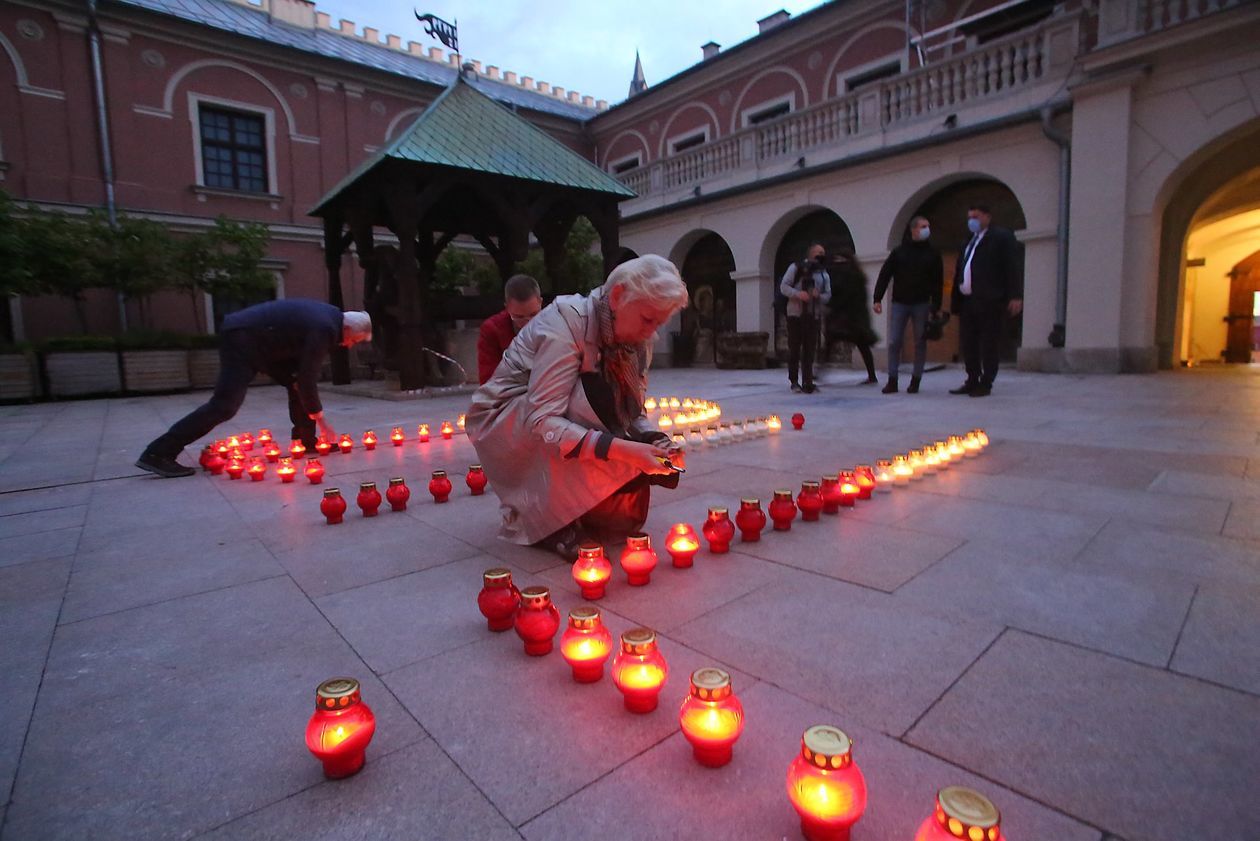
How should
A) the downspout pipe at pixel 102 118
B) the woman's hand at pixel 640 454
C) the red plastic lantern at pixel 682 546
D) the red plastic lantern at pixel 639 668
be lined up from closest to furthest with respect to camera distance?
the red plastic lantern at pixel 639 668 → the woman's hand at pixel 640 454 → the red plastic lantern at pixel 682 546 → the downspout pipe at pixel 102 118

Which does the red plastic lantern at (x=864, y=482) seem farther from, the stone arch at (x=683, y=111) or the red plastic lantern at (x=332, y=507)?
the stone arch at (x=683, y=111)

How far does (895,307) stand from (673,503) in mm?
5884

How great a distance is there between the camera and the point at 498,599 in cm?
192

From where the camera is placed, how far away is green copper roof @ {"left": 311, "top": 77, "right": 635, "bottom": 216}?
888 cm

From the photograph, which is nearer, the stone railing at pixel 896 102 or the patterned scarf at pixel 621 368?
the patterned scarf at pixel 621 368

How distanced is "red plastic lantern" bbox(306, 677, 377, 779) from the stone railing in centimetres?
1358

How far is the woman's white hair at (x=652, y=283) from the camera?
7.51ft

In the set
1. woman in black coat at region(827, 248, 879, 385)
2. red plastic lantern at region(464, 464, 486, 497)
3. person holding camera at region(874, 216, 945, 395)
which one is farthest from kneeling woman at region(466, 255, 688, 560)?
woman in black coat at region(827, 248, 879, 385)

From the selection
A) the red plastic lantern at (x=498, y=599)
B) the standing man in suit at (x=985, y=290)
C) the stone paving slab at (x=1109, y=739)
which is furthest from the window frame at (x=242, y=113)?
the stone paving slab at (x=1109, y=739)

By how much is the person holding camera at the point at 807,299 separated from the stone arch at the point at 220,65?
49.2 feet

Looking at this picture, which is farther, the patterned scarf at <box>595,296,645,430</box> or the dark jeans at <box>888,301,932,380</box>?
the dark jeans at <box>888,301,932,380</box>

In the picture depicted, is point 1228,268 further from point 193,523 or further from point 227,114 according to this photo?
point 227,114

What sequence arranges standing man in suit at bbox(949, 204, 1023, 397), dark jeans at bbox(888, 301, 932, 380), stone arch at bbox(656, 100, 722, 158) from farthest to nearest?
1. stone arch at bbox(656, 100, 722, 158)
2. dark jeans at bbox(888, 301, 932, 380)
3. standing man in suit at bbox(949, 204, 1023, 397)

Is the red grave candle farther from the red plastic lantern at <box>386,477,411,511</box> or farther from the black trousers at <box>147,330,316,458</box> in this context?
the black trousers at <box>147,330,316,458</box>
